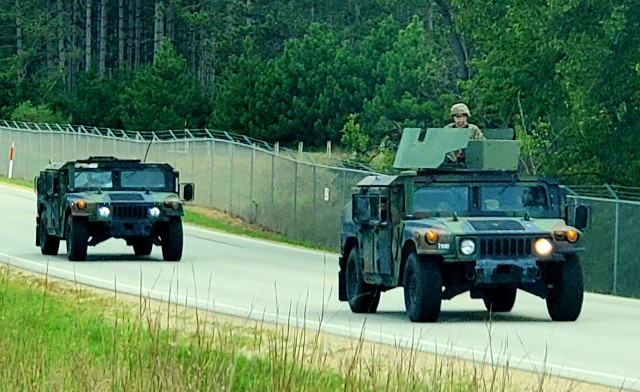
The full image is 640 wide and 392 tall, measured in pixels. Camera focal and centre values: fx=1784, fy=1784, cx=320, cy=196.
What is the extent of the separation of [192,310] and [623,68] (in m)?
19.4

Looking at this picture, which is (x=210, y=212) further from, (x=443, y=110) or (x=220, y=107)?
(x=220, y=107)

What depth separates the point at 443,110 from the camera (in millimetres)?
61969

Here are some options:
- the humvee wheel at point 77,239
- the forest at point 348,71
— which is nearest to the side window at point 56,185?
the humvee wheel at point 77,239

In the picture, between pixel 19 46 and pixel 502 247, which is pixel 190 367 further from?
pixel 19 46

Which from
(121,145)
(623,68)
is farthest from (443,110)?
(623,68)

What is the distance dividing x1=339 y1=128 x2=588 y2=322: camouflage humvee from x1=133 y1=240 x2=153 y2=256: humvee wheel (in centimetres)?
1203

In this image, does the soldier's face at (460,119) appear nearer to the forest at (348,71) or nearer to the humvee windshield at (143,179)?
the humvee windshield at (143,179)

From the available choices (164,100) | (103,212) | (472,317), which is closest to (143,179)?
(103,212)

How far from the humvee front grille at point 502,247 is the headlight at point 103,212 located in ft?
→ 42.5

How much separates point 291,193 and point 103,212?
14.1m

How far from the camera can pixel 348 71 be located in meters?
73.4

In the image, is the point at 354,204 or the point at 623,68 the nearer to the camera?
the point at 354,204

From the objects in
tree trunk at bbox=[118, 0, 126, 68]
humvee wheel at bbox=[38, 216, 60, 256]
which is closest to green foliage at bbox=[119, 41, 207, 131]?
tree trunk at bbox=[118, 0, 126, 68]

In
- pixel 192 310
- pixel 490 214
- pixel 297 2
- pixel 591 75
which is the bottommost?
pixel 192 310
